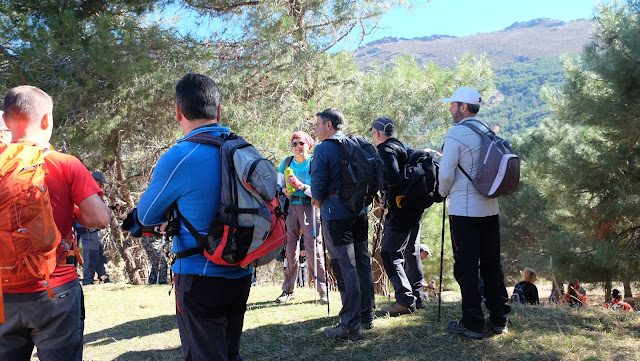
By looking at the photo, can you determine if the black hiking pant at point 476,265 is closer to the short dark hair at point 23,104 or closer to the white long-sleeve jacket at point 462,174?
the white long-sleeve jacket at point 462,174

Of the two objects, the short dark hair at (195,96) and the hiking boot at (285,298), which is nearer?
the short dark hair at (195,96)

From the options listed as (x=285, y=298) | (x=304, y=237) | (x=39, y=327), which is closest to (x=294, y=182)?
(x=304, y=237)

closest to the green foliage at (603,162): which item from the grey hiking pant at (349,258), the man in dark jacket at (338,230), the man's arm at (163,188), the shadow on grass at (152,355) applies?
the grey hiking pant at (349,258)

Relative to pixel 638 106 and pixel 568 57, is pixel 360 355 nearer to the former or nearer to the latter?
pixel 638 106

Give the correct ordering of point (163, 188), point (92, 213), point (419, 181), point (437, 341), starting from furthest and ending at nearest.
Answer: point (419, 181) → point (437, 341) → point (92, 213) → point (163, 188)

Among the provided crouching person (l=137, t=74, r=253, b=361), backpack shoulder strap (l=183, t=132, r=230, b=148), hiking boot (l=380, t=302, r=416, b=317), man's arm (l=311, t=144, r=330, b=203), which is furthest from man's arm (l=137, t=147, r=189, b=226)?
hiking boot (l=380, t=302, r=416, b=317)

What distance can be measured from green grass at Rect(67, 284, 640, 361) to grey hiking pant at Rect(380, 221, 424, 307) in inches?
8.4

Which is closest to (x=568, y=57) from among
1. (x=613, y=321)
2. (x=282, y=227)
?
(x=613, y=321)

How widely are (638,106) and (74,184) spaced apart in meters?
8.42

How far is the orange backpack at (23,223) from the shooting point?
221 centimetres

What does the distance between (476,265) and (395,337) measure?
2.99 ft

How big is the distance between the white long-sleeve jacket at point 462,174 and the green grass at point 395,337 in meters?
1.04

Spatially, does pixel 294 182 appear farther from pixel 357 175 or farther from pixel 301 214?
pixel 357 175

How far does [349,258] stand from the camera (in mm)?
4086
